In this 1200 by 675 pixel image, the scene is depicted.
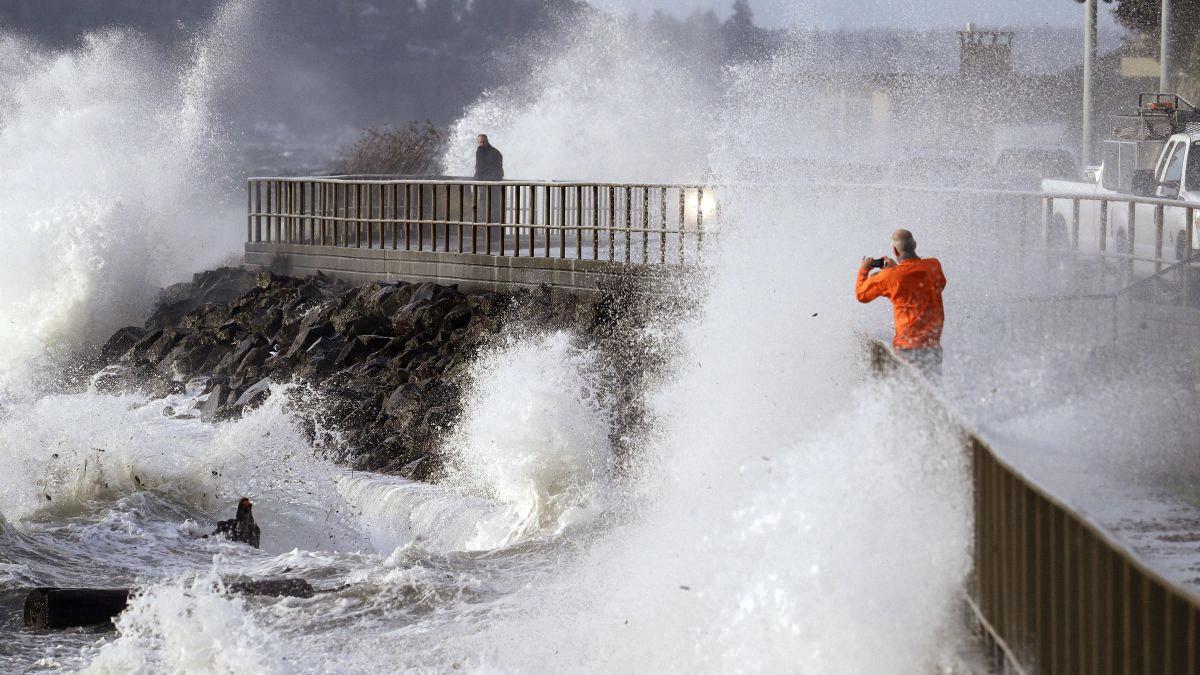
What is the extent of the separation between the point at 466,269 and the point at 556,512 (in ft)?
26.4

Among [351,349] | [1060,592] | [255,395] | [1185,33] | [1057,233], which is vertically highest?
[1185,33]

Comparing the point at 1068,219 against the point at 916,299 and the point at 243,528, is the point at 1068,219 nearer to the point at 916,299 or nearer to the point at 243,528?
the point at 916,299

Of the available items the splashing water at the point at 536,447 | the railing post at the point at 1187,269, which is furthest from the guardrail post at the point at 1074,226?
the splashing water at the point at 536,447

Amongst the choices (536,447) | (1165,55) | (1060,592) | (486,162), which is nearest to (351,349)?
(486,162)

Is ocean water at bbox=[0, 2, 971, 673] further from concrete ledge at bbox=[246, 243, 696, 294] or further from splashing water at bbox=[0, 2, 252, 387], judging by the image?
concrete ledge at bbox=[246, 243, 696, 294]

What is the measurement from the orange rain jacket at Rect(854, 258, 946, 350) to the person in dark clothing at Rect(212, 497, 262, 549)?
6.94 m

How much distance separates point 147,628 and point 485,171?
16.7m

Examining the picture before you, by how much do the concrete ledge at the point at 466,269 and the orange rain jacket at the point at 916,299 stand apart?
754 cm

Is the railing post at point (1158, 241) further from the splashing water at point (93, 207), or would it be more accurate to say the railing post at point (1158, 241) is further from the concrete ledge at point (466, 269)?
the splashing water at point (93, 207)

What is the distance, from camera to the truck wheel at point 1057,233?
47.3 feet

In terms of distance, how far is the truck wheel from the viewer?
1443cm

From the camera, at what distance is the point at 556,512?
14.4 m

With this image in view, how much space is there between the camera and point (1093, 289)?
1354 cm

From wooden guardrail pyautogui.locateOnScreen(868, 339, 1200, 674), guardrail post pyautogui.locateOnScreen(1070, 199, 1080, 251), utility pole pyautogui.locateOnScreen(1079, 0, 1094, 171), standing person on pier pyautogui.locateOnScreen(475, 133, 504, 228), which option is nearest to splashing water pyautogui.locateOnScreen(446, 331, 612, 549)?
guardrail post pyautogui.locateOnScreen(1070, 199, 1080, 251)
